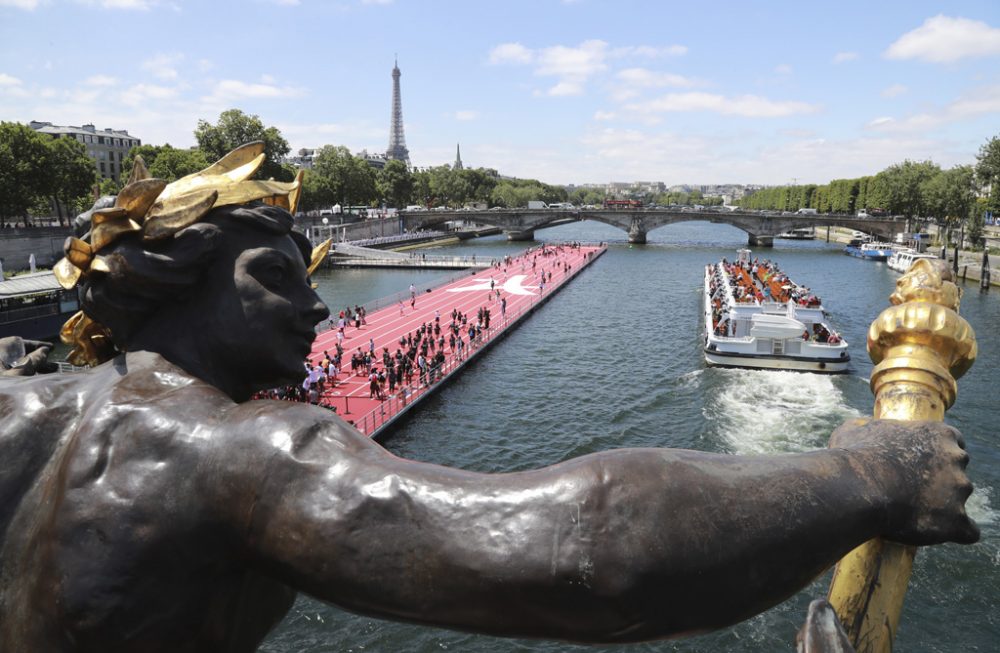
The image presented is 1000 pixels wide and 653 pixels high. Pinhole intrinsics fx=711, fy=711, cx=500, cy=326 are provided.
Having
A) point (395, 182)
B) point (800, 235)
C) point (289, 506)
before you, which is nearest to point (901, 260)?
point (800, 235)

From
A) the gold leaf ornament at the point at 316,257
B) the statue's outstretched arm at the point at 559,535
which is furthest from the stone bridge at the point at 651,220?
the statue's outstretched arm at the point at 559,535

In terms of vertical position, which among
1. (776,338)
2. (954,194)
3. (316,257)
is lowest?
(776,338)

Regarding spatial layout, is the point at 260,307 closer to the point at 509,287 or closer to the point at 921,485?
the point at 921,485

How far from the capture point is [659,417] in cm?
2306

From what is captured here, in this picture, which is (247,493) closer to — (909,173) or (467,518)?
(467,518)

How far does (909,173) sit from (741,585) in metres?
98.8

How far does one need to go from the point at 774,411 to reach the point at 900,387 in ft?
73.7

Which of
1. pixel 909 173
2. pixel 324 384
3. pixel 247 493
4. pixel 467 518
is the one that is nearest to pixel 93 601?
pixel 247 493

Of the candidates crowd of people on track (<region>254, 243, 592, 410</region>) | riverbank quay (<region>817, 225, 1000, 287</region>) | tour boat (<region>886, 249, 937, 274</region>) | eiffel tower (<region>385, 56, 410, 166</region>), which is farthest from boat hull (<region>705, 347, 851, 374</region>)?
eiffel tower (<region>385, 56, 410, 166</region>)

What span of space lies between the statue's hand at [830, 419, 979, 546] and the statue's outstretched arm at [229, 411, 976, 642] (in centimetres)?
8

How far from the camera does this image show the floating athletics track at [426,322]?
70.4 feet

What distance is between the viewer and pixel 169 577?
157cm

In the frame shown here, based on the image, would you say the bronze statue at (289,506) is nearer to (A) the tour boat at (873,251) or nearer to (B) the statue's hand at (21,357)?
(B) the statue's hand at (21,357)

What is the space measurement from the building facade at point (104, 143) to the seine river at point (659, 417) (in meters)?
69.7
